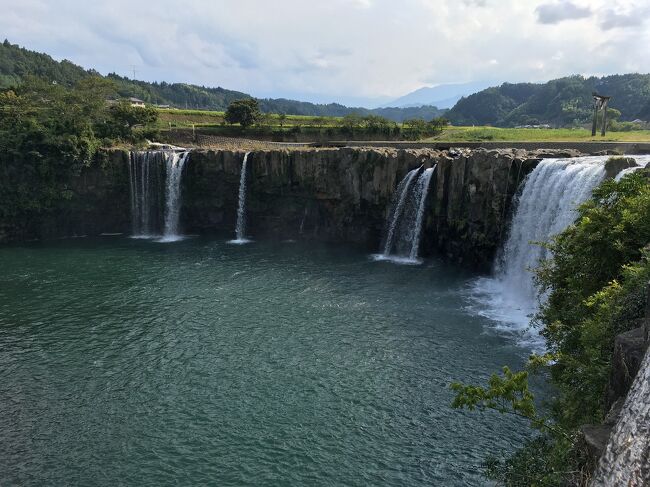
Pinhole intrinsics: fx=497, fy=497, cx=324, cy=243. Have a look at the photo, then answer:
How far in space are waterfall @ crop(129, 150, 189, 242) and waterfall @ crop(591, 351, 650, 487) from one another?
53.7 meters

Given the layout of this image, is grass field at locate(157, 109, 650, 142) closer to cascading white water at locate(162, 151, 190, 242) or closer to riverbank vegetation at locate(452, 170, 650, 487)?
cascading white water at locate(162, 151, 190, 242)

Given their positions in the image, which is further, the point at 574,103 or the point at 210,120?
the point at 574,103

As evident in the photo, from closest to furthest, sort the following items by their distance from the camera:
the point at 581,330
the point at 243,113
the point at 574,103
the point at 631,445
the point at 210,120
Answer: the point at 631,445 → the point at 581,330 → the point at 243,113 → the point at 210,120 → the point at 574,103

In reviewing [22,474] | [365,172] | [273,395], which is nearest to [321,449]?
[273,395]

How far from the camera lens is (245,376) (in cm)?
2580

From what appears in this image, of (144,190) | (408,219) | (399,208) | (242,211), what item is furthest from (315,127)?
(408,219)

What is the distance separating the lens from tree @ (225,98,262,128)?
260 feet

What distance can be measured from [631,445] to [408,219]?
39.8m

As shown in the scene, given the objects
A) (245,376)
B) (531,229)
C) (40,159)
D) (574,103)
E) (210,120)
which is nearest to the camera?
(245,376)

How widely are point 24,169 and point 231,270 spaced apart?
31.2 metres

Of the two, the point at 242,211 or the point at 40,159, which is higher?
the point at 40,159

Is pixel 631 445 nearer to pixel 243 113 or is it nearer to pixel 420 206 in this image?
pixel 420 206

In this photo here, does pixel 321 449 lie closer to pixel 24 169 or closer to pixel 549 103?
pixel 24 169

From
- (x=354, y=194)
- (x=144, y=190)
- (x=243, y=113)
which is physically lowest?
(x=144, y=190)
